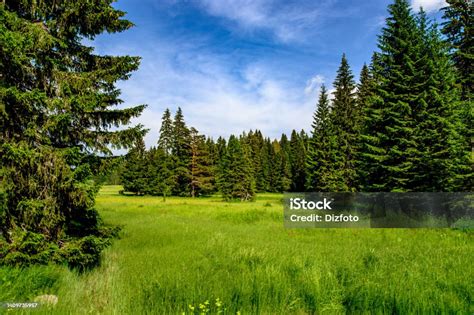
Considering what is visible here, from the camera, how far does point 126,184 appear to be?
2704 inches

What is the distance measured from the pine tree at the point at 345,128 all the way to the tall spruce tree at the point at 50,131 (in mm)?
30610

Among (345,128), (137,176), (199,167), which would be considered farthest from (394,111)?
(137,176)

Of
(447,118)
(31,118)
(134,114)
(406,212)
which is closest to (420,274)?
(134,114)

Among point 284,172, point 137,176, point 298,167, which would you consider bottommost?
point 137,176

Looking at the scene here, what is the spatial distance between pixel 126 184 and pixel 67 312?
68.1 metres

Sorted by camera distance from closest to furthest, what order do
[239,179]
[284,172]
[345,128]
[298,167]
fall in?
1. [345,128]
2. [239,179]
3. [298,167]
4. [284,172]

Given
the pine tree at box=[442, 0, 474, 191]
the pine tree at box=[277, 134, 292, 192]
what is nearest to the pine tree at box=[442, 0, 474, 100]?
the pine tree at box=[442, 0, 474, 191]

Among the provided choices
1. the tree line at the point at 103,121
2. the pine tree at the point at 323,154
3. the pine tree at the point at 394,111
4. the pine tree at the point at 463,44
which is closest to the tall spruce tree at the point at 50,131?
the tree line at the point at 103,121

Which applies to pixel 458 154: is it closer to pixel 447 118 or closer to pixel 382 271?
pixel 447 118

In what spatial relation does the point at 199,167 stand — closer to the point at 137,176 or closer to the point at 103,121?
the point at 137,176

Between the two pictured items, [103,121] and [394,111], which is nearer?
[103,121]

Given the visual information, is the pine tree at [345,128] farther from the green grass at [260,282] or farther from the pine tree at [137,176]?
the pine tree at [137,176]

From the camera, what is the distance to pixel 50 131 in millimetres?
7508

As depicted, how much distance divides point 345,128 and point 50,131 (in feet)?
110
